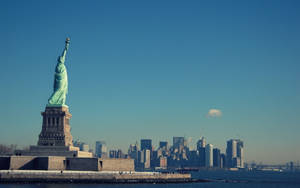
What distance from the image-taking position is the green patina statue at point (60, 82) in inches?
3364

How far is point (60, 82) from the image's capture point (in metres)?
86.2

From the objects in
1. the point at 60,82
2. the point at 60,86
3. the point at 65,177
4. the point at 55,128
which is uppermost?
the point at 60,82


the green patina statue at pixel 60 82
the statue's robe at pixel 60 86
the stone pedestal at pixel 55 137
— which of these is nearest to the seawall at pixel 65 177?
the stone pedestal at pixel 55 137

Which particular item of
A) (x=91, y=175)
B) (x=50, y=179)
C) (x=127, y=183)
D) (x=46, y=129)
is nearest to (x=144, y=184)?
(x=127, y=183)

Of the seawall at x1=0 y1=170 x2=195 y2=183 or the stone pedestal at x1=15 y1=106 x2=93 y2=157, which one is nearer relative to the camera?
the seawall at x1=0 y1=170 x2=195 y2=183

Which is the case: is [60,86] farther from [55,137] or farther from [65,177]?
[65,177]

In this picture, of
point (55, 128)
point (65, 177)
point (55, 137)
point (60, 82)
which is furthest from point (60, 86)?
point (65, 177)

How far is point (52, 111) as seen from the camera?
277ft

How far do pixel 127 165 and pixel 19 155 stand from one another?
661 inches

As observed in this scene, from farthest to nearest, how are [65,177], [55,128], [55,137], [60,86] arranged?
[60,86], [55,128], [55,137], [65,177]

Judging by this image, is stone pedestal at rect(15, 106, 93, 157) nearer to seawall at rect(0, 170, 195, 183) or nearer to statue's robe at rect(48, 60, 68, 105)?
statue's robe at rect(48, 60, 68, 105)

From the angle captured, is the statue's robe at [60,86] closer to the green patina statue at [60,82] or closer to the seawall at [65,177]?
the green patina statue at [60,82]

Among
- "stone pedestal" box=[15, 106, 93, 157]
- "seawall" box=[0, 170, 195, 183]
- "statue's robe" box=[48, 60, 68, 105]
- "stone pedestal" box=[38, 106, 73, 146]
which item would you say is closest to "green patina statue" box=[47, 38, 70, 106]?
"statue's robe" box=[48, 60, 68, 105]

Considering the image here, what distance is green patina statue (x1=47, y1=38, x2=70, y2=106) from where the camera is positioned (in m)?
85.4
